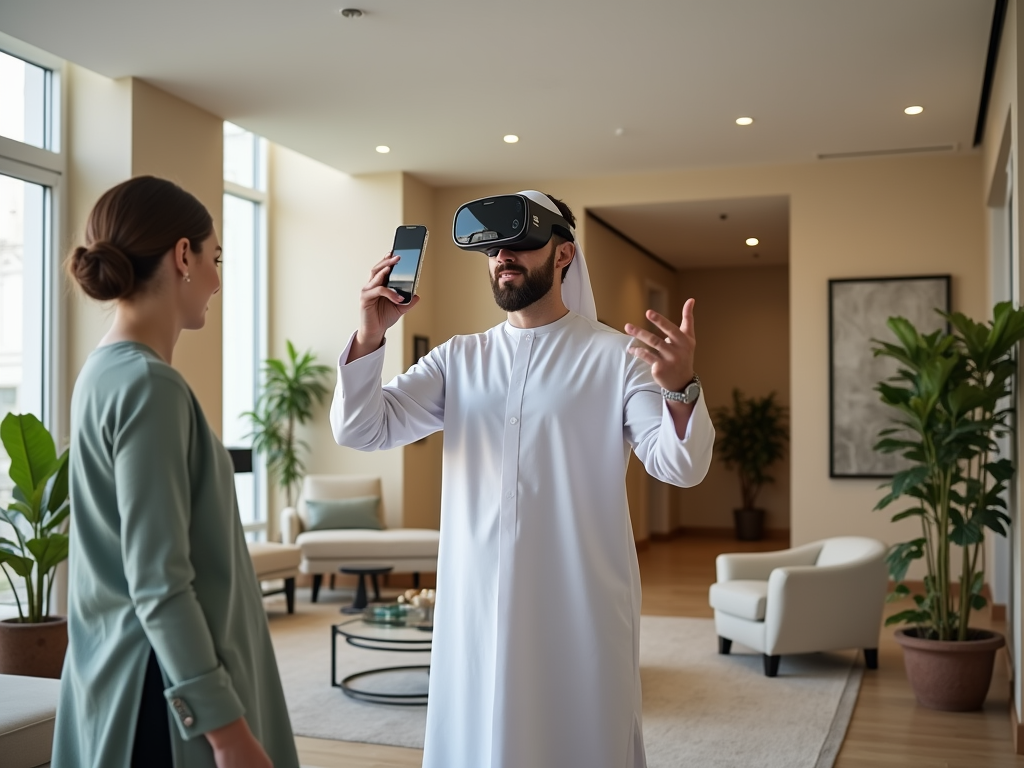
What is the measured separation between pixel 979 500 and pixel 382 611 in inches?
108

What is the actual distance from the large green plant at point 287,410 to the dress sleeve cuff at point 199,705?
656 cm

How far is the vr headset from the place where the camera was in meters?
2.05

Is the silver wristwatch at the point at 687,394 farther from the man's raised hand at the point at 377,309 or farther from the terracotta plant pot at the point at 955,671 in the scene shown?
the terracotta plant pot at the point at 955,671

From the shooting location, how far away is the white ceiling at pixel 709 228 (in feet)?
26.6

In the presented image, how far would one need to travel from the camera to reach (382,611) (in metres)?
5.04

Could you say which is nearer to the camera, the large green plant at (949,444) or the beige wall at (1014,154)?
the beige wall at (1014,154)

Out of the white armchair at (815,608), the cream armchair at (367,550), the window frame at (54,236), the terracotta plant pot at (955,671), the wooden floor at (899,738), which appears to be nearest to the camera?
the wooden floor at (899,738)

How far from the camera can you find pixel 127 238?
1422 millimetres

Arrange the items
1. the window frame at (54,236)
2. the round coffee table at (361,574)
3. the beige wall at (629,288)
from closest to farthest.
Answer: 1. the window frame at (54,236)
2. the round coffee table at (361,574)
3. the beige wall at (629,288)

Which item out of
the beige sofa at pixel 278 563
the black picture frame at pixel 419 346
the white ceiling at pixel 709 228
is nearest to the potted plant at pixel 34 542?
the beige sofa at pixel 278 563

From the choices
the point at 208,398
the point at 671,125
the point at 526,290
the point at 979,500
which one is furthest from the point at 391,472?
the point at 526,290

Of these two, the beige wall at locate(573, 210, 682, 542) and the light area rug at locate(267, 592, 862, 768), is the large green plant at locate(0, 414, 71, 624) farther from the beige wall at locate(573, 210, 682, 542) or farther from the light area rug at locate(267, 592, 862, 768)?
the beige wall at locate(573, 210, 682, 542)

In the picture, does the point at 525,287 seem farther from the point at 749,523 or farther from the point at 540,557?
the point at 749,523

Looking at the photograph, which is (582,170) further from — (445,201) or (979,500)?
(979,500)
